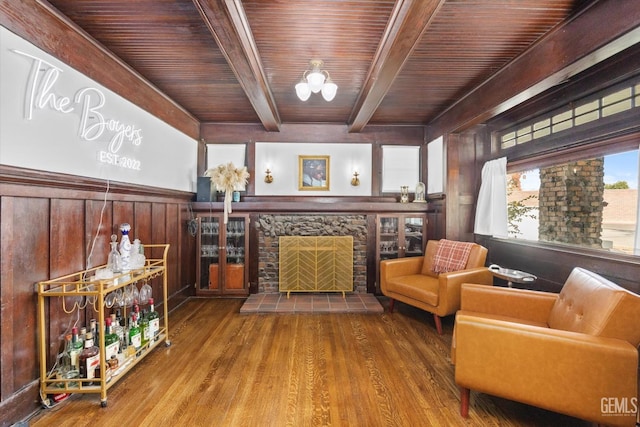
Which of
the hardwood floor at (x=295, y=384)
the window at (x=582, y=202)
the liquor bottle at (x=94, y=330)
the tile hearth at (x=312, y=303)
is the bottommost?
the hardwood floor at (x=295, y=384)

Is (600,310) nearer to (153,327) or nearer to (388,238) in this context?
(388,238)

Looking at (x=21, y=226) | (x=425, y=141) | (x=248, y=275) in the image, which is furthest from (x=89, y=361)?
(x=425, y=141)

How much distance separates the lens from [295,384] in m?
2.25

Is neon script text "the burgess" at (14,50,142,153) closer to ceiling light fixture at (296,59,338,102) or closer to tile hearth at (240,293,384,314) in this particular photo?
ceiling light fixture at (296,59,338,102)

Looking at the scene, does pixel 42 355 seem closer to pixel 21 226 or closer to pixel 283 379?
pixel 21 226

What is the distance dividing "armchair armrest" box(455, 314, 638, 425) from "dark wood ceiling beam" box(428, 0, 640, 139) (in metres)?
1.84

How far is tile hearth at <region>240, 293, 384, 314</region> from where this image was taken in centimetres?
378

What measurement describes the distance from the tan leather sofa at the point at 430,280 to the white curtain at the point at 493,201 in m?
0.38

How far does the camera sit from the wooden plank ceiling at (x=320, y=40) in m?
1.97

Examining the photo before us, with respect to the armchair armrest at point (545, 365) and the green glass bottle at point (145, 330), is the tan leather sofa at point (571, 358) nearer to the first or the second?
the armchair armrest at point (545, 365)

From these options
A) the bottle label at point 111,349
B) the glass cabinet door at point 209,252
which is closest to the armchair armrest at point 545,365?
the bottle label at point 111,349

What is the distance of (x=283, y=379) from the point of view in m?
2.32

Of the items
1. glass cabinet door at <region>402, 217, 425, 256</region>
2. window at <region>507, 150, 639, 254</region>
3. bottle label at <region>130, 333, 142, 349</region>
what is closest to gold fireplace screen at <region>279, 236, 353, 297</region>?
glass cabinet door at <region>402, 217, 425, 256</region>

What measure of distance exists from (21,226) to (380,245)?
3.95 meters
